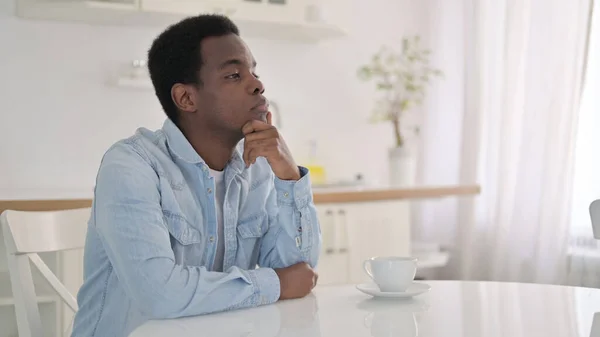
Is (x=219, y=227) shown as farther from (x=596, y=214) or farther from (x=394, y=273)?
(x=596, y=214)

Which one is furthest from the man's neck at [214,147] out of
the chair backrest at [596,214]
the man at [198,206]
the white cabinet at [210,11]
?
the white cabinet at [210,11]

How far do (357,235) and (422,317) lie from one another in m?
2.02

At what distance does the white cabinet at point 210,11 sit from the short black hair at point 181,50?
4.87 ft

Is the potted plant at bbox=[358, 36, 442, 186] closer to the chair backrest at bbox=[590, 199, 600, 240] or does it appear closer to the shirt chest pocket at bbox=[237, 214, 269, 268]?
the shirt chest pocket at bbox=[237, 214, 269, 268]

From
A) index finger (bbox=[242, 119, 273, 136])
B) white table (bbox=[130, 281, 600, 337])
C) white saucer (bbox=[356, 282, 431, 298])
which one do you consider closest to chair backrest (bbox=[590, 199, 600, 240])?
white table (bbox=[130, 281, 600, 337])

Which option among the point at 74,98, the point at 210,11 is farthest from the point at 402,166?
the point at 74,98

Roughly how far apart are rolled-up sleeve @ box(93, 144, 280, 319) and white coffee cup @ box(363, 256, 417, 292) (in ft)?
0.56

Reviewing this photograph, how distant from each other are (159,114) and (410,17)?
158 centimetres

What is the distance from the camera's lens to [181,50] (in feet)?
5.32

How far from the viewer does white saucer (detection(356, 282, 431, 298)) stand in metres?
1.25

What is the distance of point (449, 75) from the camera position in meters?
4.18

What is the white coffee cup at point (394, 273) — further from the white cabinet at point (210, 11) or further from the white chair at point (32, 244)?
the white cabinet at point (210, 11)

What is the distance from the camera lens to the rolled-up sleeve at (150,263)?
1219mm

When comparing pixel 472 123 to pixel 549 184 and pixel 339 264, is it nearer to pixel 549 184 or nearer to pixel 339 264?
pixel 549 184
